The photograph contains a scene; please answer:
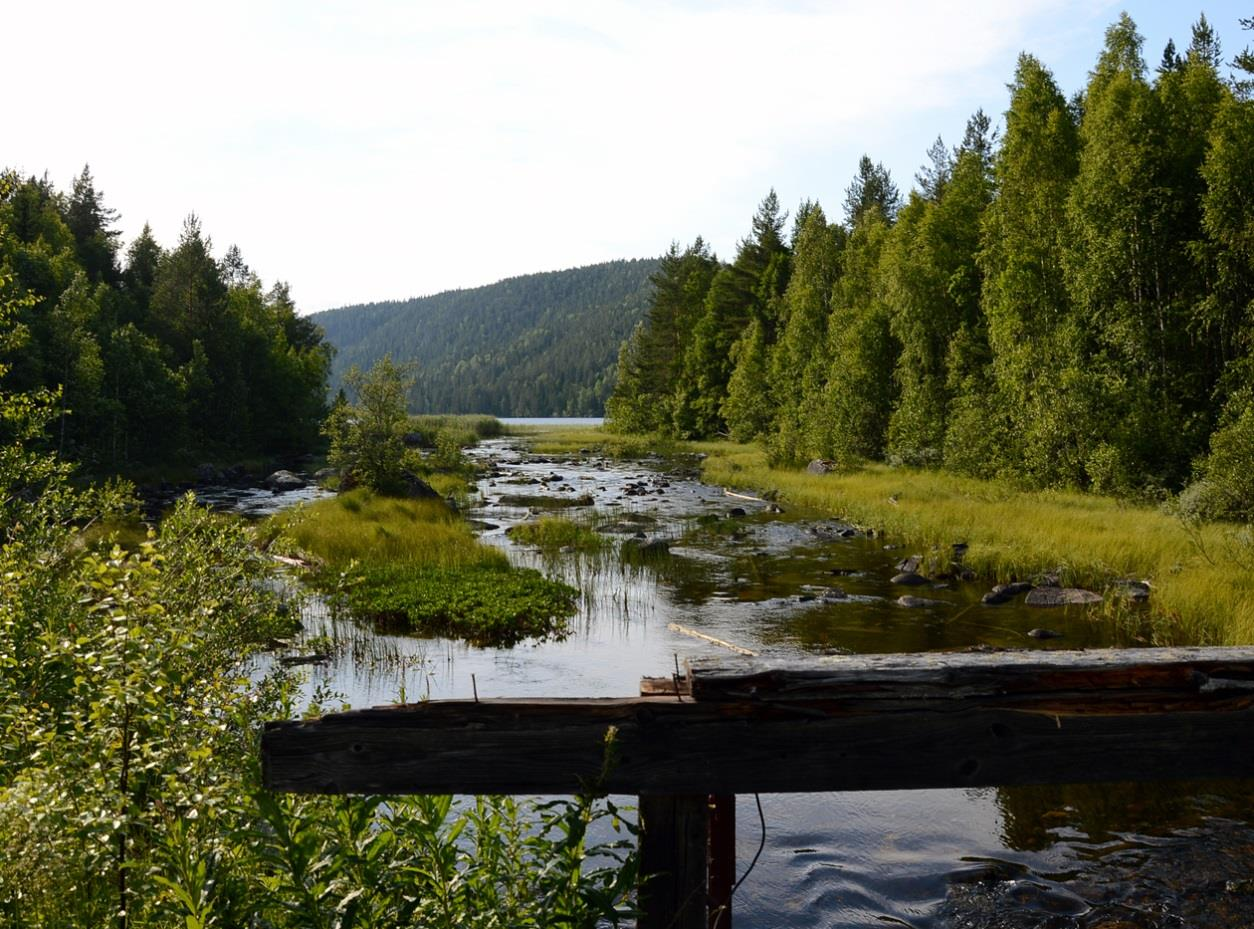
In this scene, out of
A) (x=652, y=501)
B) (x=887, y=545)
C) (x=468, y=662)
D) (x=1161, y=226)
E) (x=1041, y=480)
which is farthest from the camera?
(x=652, y=501)

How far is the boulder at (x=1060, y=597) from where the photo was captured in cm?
1667

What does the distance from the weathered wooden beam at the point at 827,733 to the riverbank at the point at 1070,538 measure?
11.3 m

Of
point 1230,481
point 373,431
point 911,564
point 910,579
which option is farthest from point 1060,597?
point 373,431

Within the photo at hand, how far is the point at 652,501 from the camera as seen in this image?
35250 mm

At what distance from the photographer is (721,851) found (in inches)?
129

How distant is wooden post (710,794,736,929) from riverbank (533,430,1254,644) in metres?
11.9

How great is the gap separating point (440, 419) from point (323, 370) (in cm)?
2482

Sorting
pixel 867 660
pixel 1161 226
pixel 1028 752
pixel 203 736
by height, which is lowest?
pixel 203 736

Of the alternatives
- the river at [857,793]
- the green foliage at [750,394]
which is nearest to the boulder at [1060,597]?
the river at [857,793]

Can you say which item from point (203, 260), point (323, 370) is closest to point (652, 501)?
point (203, 260)

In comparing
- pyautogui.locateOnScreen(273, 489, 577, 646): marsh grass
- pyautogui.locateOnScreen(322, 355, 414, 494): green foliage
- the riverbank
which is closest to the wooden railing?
pyautogui.locateOnScreen(273, 489, 577, 646): marsh grass

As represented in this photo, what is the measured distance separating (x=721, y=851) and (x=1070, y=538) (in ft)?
63.7

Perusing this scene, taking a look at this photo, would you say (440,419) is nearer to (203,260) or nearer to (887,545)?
(203,260)

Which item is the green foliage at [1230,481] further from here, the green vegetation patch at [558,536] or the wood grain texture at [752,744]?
the wood grain texture at [752,744]
